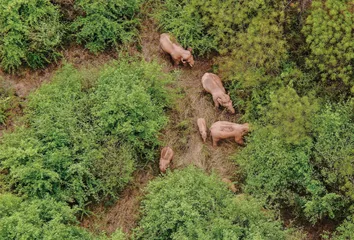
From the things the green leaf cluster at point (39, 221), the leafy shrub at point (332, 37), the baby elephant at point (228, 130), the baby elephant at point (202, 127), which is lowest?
the green leaf cluster at point (39, 221)

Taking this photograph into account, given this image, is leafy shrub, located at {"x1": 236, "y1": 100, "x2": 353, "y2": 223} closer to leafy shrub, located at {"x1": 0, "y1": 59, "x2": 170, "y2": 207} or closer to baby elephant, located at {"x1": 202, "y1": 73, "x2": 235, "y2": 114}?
baby elephant, located at {"x1": 202, "y1": 73, "x2": 235, "y2": 114}

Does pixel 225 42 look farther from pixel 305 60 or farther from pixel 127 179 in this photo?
pixel 127 179

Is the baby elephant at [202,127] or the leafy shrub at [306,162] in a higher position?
the leafy shrub at [306,162]

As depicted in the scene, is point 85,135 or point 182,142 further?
point 182,142

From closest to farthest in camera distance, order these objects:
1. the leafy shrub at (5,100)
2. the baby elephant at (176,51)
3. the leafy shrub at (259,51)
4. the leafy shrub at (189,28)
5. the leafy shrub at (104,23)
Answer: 1. the leafy shrub at (5,100)
2. the leafy shrub at (259,51)
3. the leafy shrub at (104,23)
4. the baby elephant at (176,51)
5. the leafy shrub at (189,28)

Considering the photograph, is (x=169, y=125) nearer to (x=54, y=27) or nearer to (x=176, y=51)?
(x=176, y=51)

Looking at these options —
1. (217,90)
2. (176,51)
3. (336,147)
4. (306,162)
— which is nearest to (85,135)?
(176,51)

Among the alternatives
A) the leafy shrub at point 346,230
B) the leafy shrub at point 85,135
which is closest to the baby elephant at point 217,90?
the leafy shrub at point 85,135

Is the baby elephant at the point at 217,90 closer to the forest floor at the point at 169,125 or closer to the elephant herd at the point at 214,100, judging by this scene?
the elephant herd at the point at 214,100
